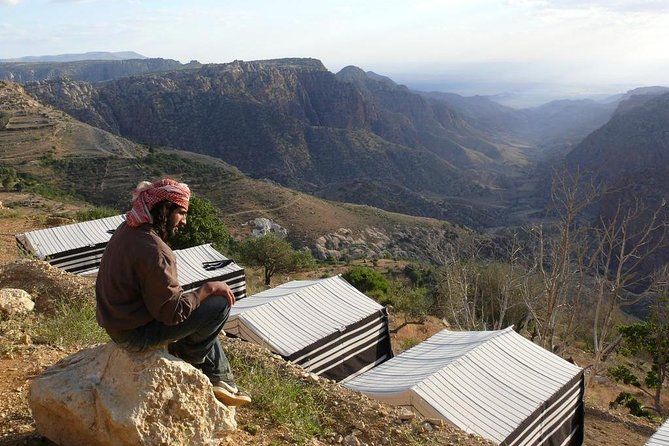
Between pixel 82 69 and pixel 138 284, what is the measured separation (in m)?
206

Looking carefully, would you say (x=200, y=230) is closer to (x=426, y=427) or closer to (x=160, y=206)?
(x=426, y=427)

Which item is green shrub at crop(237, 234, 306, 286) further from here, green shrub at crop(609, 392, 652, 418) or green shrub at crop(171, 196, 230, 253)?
green shrub at crop(609, 392, 652, 418)

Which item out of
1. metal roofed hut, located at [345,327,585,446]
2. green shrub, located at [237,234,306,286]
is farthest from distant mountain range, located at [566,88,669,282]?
metal roofed hut, located at [345,327,585,446]

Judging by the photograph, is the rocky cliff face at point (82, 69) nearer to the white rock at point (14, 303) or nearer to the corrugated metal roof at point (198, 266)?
the corrugated metal roof at point (198, 266)

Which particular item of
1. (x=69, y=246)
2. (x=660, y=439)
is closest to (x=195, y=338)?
(x=660, y=439)

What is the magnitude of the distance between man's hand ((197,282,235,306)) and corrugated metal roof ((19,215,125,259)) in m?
10.9

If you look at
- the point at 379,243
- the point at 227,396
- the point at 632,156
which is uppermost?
the point at 227,396

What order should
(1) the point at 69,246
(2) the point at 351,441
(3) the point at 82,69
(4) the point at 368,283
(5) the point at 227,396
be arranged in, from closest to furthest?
(5) the point at 227,396
(2) the point at 351,441
(1) the point at 69,246
(4) the point at 368,283
(3) the point at 82,69

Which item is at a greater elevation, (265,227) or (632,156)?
(265,227)

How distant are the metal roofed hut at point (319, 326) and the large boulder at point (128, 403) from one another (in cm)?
534

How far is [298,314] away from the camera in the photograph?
10141 mm

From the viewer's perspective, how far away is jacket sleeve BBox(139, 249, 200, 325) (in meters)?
3.00

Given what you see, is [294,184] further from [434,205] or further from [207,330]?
[207,330]

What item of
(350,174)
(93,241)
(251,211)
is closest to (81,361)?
(93,241)
